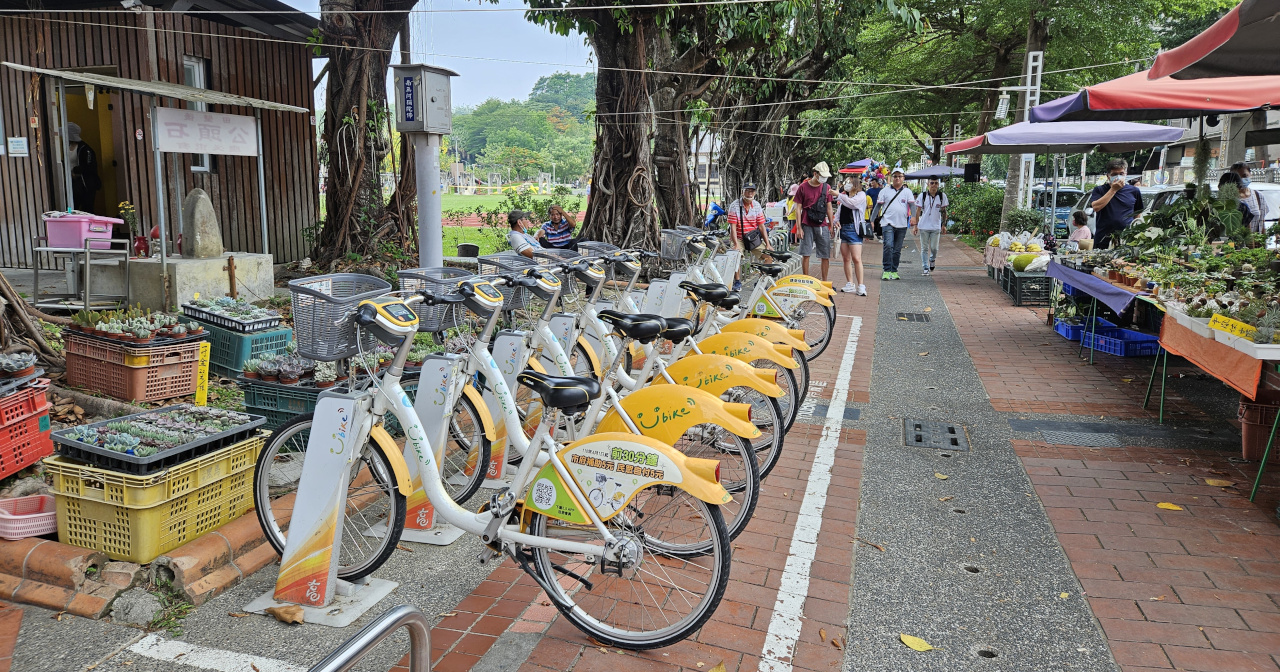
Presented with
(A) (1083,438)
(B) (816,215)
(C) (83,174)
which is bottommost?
(A) (1083,438)

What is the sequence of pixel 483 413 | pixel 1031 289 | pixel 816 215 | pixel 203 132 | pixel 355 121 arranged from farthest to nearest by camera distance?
pixel 816 215 < pixel 1031 289 < pixel 355 121 < pixel 203 132 < pixel 483 413

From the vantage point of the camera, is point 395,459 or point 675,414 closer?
point 395,459

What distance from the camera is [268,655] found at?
3117mm

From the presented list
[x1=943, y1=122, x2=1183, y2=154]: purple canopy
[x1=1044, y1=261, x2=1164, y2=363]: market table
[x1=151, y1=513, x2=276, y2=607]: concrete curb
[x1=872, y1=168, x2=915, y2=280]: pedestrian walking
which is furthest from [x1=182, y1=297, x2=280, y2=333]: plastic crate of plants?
[x1=872, y1=168, x2=915, y2=280]: pedestrian walking

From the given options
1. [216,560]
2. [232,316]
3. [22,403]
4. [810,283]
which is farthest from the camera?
[810,283]

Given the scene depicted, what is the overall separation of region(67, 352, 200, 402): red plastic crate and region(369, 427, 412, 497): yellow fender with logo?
2.94m

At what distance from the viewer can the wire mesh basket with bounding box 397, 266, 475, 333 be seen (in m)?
4.02

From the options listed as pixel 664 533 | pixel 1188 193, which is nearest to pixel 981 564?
pixel 664 533

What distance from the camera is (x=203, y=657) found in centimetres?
310

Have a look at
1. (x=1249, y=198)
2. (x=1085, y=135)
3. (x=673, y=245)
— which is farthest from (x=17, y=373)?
(x=1249, y=198)

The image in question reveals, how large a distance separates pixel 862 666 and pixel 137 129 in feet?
37.3

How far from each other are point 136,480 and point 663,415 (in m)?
2.21

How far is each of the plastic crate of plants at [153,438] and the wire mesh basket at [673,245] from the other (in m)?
4.80

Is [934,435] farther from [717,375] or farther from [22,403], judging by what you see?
[22,403]
